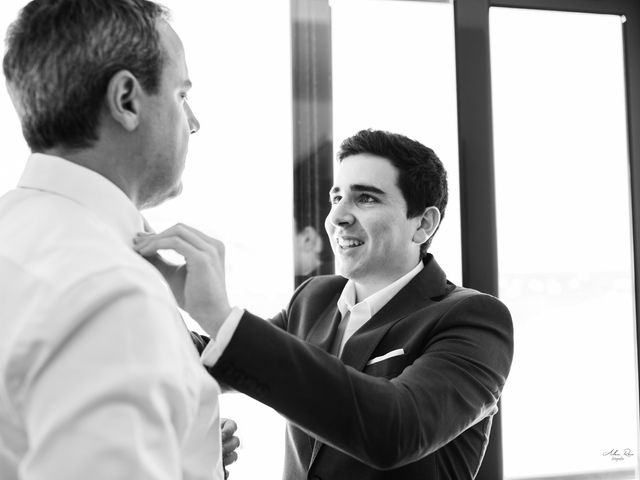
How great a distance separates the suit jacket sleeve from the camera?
3.44 ft

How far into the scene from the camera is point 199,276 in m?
0.95

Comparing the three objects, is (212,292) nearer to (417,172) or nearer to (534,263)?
(417,172)

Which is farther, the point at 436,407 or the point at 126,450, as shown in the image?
the point at 436,407

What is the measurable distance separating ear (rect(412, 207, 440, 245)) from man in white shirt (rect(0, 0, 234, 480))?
0.90 meters

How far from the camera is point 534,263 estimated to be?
7.36 feet

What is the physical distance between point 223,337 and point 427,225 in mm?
844

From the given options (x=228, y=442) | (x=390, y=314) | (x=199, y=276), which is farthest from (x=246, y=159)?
(x=199, y=276)

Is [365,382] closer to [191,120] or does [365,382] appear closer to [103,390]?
[191,120]

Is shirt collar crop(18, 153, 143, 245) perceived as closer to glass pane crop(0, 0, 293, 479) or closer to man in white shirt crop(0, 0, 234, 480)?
man in white shirt crop(0, 0, 234, 480)

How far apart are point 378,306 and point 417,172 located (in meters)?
0.36

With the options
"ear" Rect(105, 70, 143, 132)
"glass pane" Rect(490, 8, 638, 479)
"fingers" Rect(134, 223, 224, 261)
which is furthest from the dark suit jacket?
"glass pane" Rect(490, 8, 638, 479)

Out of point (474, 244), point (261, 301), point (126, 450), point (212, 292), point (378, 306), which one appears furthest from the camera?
point (474, 244)

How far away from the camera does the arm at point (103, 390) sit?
528mm

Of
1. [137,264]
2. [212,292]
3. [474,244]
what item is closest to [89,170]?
[137,264]
